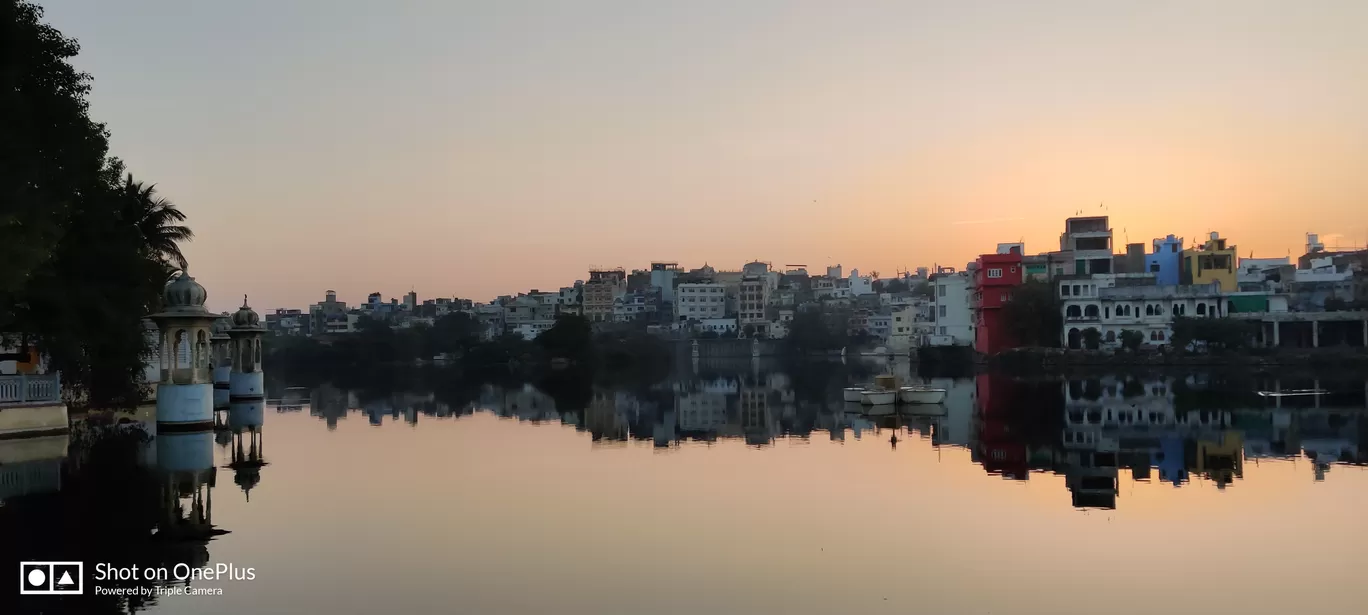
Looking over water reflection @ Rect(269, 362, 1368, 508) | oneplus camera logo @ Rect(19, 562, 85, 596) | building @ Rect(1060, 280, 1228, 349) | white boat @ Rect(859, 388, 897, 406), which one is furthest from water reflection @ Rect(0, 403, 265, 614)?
building @ Rect(1060, 280, 1228, 349)

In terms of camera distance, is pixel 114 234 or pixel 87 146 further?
pixel 114 234

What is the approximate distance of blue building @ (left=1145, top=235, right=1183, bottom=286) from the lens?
270ft

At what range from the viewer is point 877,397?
3403cm

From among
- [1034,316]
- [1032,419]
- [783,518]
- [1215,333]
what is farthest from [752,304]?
[783,518]

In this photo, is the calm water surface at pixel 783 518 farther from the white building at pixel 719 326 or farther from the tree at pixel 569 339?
the white building at pixel 719 326

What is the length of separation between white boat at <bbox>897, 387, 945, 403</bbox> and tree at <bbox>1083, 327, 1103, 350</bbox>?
142 ft

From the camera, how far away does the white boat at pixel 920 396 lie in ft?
112

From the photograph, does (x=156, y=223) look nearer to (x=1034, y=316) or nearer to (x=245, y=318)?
(x=245, y=318)

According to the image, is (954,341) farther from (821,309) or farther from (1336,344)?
(821,309)

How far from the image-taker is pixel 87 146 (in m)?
23.2

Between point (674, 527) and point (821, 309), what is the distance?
407 feet

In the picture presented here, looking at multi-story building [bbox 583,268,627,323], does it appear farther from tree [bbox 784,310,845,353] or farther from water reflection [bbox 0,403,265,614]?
water reflection [bbox 0,403,265,614]

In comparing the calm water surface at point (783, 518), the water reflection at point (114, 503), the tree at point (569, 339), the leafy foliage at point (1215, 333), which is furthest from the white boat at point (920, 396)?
the tree at point (569, 339)

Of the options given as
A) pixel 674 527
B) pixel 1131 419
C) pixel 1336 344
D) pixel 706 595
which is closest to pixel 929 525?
pixel 674 527
